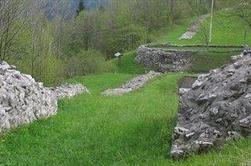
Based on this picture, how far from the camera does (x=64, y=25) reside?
8588 centimetres

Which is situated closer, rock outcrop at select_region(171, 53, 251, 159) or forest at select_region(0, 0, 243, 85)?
rock outcrop at select_region(171, 53, 251, 159)

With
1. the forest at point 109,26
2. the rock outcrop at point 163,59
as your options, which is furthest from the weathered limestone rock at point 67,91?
the rock outcrop at point 163,59

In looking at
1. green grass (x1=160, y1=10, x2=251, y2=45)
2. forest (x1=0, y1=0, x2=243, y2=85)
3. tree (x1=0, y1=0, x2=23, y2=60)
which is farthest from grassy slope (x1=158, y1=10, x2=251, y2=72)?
tree (x1=0, y1=0, x2=23, y2=60)

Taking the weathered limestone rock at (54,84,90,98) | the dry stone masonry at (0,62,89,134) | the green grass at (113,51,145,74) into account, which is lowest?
the green grass at (113,51,145,74)

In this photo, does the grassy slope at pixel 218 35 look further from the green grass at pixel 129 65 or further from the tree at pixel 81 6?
the tree at pixel 81 6

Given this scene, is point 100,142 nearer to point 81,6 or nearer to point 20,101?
point 20,101

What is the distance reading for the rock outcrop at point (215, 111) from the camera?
1073 cm

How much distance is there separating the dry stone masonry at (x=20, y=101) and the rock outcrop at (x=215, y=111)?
481 centimetres

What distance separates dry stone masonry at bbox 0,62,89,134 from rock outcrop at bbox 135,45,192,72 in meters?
36.3

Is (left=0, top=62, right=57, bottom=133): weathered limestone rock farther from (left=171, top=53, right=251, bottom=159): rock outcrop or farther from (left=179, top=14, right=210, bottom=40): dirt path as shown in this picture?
(left=179, top=14, right=210, bottom=40): dirt path

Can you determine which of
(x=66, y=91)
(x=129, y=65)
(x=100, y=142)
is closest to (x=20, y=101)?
(x=100, y=142)

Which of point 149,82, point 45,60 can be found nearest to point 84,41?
point 149,82

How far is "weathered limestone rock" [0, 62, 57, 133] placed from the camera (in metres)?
14.5

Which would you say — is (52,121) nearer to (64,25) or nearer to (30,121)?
(30,121)
